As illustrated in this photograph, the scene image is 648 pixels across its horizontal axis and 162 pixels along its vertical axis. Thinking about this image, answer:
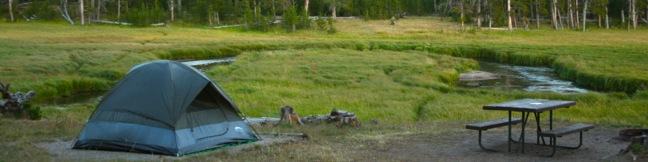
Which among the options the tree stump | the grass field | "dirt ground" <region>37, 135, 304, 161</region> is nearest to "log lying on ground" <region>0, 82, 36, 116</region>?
the grass field

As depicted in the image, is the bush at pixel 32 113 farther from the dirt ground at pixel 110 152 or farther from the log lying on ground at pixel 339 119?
the log lying on ground at pixel 339 119

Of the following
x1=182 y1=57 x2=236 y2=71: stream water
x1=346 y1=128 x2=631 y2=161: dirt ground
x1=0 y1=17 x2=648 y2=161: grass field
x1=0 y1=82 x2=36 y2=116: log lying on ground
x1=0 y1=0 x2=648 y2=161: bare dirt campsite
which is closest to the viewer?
x1=346 y1=128 x2=631 y2=161: dirt ground

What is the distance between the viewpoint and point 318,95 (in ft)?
95.5

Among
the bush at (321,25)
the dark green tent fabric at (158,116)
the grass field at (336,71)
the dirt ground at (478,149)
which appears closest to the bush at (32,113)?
the grass field at (336,71)

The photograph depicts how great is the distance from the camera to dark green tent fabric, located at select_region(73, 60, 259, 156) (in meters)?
15.8

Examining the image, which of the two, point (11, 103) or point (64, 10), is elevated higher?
point (64, 10)

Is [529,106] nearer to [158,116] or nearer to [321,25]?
[158,116]

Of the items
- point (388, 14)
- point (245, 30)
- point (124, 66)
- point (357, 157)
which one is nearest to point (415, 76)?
point (124, 66)

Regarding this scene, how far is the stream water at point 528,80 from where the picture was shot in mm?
35344

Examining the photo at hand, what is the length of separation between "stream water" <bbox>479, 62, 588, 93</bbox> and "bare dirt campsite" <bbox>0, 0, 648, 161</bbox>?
0.10m

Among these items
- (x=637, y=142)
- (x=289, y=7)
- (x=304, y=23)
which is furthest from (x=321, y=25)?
(x=637, y=142)

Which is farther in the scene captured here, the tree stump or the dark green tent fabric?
the tree stump

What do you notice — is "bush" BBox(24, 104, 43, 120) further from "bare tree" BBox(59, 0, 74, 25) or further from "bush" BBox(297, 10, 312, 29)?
"bare tree" BBox(59, 0, 74, 25)

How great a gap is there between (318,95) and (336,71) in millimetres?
8827
